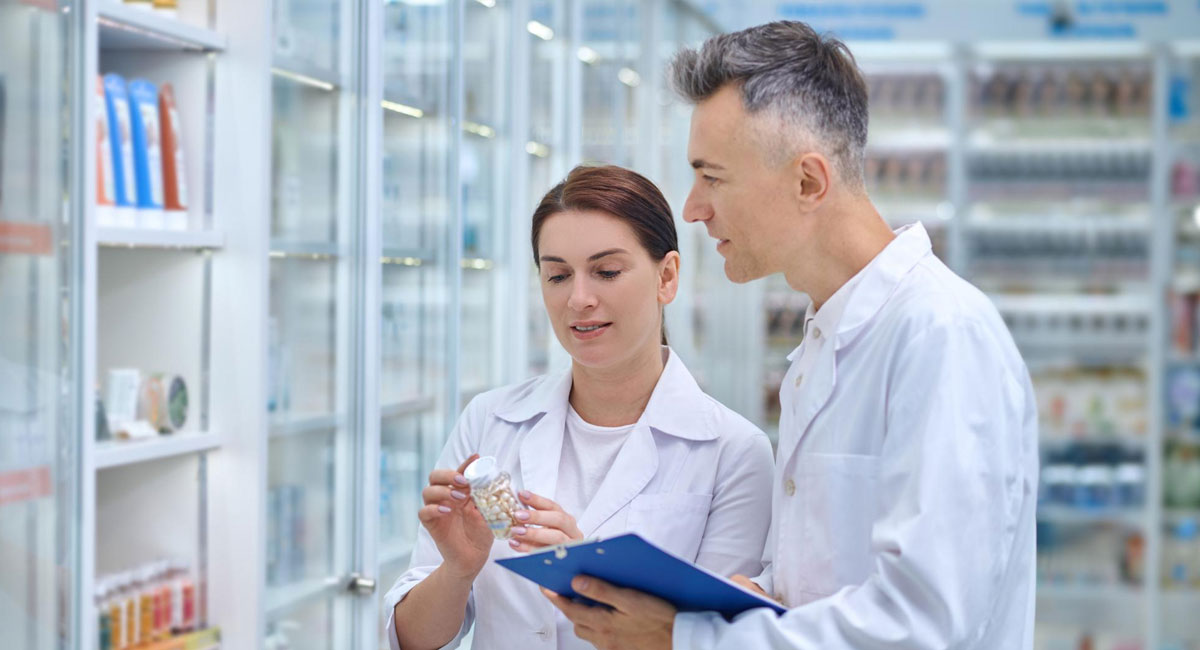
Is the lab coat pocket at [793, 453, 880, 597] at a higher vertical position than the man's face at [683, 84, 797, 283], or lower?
lower

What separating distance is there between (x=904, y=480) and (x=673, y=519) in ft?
1.49

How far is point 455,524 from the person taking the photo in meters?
1.63

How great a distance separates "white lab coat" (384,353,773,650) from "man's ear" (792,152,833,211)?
430mm

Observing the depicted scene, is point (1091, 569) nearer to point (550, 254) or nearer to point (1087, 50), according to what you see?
point (1087, 50)

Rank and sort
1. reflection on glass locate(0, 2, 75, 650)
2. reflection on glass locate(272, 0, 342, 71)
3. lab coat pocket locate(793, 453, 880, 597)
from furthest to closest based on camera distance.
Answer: reflection on glass locate(272, 0, 342, 71) → reflection on glass locate(0, 2, 75, 650) → lab coat pocket locate(793, 453, 880, 597)

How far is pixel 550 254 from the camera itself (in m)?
1.72

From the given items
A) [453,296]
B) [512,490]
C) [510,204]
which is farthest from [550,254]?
[510,204]

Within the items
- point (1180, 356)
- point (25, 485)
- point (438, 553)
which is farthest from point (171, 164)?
point (1180, 356)

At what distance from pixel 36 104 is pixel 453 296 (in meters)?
1.84

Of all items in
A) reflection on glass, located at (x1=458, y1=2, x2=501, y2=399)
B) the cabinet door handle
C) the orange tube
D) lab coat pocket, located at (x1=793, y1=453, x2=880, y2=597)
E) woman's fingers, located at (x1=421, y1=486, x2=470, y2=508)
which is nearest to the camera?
lab coat pocket, located at (x1=793, y1=453, x2=880, y2=597)

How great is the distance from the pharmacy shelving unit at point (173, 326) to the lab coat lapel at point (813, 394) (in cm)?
175

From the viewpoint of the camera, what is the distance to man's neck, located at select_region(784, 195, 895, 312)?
1437 millimetres

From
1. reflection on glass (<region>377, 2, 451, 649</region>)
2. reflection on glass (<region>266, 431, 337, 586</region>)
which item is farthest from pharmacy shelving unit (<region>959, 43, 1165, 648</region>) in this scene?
reflection on glass (<region>266, 431, 337, 586</region>)

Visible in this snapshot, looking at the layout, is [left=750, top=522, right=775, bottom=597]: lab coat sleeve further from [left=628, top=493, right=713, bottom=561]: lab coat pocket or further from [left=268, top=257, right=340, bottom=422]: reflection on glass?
[left=268, top=257, right=340, bottom=422]: reflection on glass
